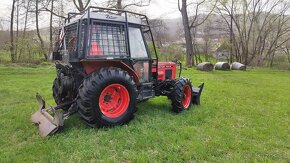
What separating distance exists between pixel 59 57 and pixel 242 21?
2230 cm

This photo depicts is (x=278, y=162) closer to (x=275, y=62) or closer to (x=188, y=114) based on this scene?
(x=188, y=114)

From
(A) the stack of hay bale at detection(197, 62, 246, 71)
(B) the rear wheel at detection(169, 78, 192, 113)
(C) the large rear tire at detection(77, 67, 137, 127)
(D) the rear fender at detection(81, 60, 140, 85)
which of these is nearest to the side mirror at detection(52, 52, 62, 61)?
(D) the rear fender at detection(81, 60, 140, 85)

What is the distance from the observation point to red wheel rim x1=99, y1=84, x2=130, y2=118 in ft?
14.3


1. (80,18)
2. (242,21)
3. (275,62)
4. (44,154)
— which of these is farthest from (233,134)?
(275,62)

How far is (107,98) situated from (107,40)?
0.95 m

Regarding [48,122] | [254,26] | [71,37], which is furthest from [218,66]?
[48,122]

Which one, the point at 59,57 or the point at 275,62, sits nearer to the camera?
the point at 59,57

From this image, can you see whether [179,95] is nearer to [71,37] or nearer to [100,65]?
[100,65]

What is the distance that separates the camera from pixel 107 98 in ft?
14.6

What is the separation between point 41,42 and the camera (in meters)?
19.7

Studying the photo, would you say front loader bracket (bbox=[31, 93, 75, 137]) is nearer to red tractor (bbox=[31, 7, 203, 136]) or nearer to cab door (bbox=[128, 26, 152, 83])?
red tractor (bbox=[31, 7, 203, 136])

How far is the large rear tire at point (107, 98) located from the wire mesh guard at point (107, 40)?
1.11 ft

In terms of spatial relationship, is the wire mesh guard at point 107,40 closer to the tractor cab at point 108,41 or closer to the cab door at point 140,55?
the tractor cab at point 108,41

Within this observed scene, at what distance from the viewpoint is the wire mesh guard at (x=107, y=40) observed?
4320mm
